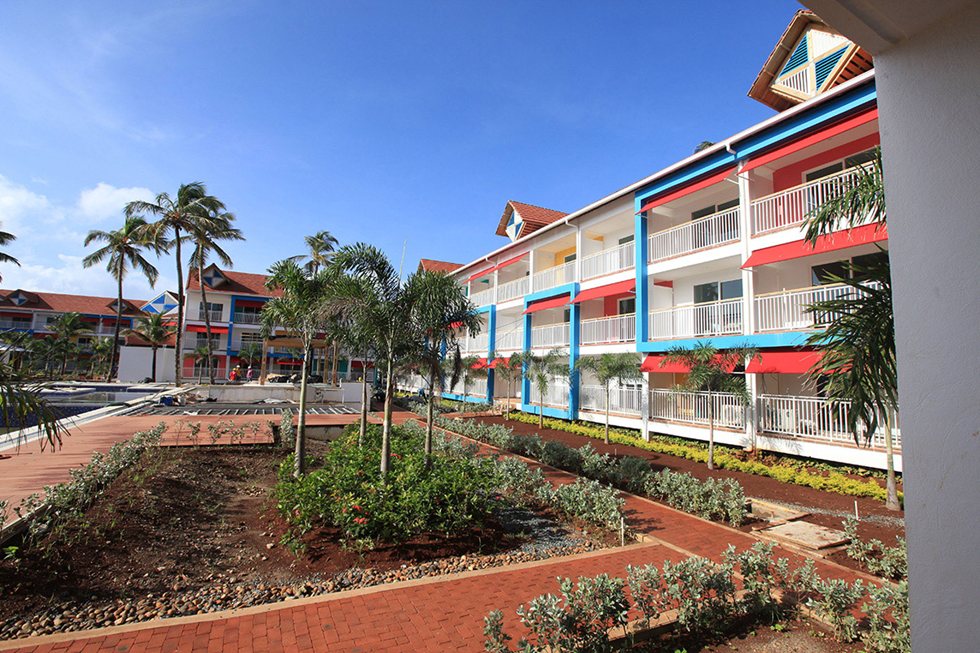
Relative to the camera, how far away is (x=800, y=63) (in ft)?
50.3

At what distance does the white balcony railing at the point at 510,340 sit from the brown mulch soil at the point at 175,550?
717 inches

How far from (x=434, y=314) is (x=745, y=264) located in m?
8.90

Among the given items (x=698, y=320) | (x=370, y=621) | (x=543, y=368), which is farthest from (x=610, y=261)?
(x=370, y=621)

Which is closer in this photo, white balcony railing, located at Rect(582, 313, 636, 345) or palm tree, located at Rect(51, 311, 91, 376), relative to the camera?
white balcony railing, located at Rect(582, 313, 636, 345)

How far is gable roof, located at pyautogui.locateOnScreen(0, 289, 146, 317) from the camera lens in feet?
160

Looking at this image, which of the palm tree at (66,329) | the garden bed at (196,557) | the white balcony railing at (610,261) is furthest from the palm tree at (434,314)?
the palm tree at (66,329)

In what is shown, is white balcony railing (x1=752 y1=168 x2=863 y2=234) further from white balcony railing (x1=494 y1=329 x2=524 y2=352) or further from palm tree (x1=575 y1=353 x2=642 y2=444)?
white balcony railing (x1=494 y1=329 x2=524 y2=352)

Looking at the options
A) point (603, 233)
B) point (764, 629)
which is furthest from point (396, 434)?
point (603, 233)

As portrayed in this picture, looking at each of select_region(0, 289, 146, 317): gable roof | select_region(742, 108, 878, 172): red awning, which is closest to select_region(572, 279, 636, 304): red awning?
select_region(742, 108, 878, 172): red awning

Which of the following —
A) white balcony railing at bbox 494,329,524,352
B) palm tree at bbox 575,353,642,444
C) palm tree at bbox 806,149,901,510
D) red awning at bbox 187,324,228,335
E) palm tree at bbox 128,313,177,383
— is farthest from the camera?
red awning at bbox 187,324,228,335

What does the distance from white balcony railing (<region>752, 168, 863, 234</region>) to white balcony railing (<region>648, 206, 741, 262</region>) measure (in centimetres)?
65

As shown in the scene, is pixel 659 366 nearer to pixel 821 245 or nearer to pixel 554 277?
pixel 821 245

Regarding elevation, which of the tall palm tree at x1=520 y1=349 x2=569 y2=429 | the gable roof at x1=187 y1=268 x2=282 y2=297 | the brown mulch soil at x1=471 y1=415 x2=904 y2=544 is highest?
the gable roof at x1=187 y1=268 x2=282 y2=297

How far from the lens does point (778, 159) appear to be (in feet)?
42.8
